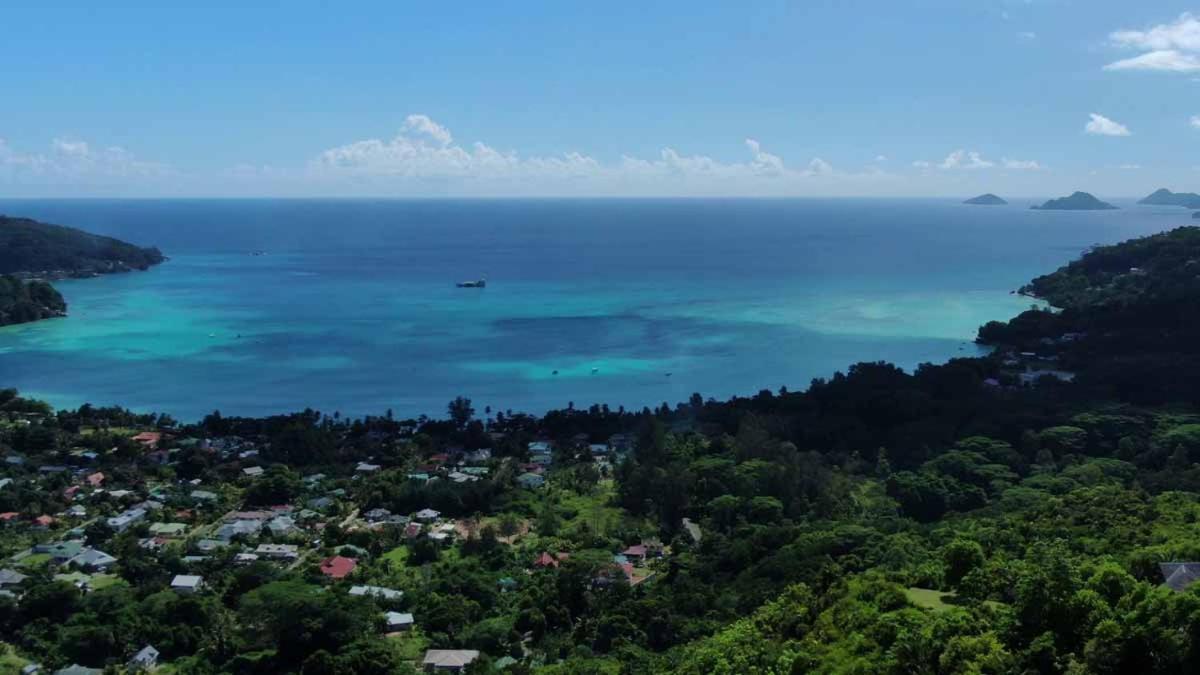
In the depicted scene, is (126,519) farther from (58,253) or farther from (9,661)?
(58,253)

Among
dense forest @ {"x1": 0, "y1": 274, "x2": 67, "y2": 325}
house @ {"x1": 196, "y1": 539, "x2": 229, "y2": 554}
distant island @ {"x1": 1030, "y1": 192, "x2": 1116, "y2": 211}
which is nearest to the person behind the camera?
house @ {"x1": 196, "y1": 539, "x2": 229, "y2": 554}

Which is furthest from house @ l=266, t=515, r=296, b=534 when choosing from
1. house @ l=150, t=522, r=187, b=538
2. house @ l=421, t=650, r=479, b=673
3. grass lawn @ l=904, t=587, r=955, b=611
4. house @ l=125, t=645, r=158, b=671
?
grass lawn @ l=904, t=587, r=955, b=611

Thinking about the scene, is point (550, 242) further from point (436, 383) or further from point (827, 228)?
point (436, 383)

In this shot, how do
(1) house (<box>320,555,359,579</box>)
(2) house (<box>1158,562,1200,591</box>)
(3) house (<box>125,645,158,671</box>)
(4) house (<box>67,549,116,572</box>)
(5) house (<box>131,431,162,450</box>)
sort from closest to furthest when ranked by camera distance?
(2) house (<box>1158,562,1200,591</box>)
(3) house (<box>125,645,158,671</box>)
(1) house (<box>320,555,359,579</box>)
(4) house (<box>67,549,116,572</box>)
(5) house (<box>131,431,162,450</box>)

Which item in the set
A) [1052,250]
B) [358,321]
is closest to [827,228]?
[1052,250]

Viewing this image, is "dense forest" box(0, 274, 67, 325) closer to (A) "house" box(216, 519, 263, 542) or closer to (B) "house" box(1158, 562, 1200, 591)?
(A) "house" box(216, 519, 263, 542)
